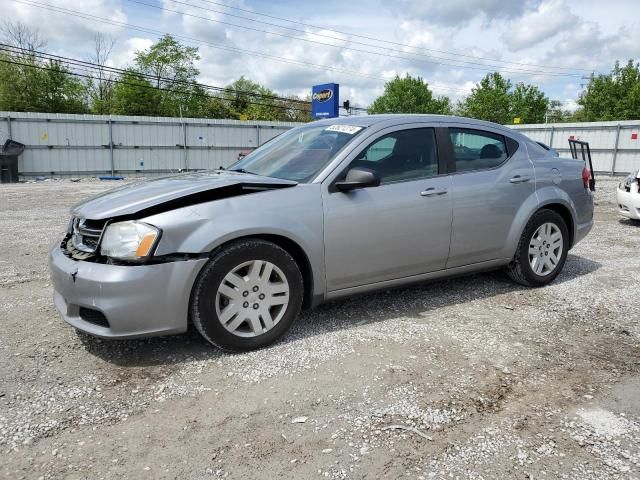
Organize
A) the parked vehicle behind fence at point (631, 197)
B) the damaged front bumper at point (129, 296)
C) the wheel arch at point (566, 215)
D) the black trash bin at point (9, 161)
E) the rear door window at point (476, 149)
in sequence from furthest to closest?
1. the black trash bin at point (9, 161)
2. the parked vehicle behind fence at point (631, 197)
3. the wheel arch at point (566, 215)
4. the rear door window at point (476, 149)
5. the damaged front bumper at point (129, 296)

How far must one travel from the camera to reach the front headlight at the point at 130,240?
296 centimetres

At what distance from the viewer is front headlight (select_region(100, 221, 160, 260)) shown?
296cm

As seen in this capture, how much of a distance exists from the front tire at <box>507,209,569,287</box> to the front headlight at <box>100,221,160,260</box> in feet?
10.7

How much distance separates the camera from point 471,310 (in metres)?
4.23

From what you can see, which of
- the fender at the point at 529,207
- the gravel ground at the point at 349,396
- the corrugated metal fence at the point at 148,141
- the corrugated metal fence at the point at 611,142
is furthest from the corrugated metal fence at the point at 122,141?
the fender at the point at 529,207

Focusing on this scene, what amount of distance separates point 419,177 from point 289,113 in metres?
68.4

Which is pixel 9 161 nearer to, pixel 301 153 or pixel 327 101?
pixel 327 101

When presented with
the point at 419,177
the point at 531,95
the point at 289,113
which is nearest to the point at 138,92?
the point at 289,113

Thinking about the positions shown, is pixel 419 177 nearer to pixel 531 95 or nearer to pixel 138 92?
pixel 138 92

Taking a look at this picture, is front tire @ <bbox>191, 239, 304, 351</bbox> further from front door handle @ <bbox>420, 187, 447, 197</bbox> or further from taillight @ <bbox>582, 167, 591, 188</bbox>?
taillight @ <bbox>582, 167, 591, 188</bbox>

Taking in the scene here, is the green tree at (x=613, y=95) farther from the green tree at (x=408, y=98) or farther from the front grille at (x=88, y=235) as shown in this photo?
the front grille at (x=88, y=235)

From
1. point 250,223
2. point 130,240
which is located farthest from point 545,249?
point 130,240

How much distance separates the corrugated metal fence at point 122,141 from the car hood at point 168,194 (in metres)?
17.8

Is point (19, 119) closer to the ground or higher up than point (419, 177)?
higher up
